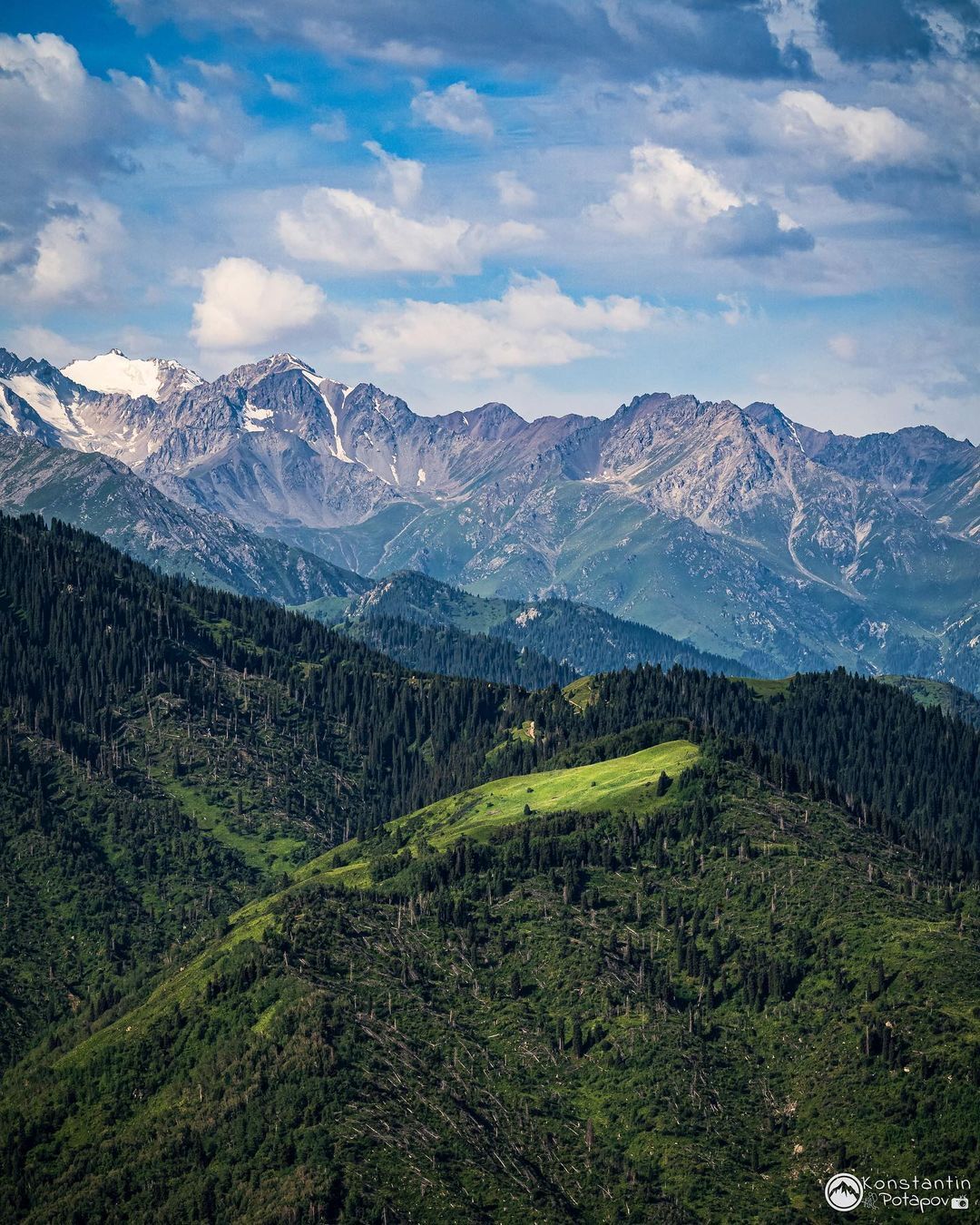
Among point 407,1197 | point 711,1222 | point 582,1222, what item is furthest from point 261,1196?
point 711,1222

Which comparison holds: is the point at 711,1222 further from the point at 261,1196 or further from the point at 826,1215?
the point at 261,1196

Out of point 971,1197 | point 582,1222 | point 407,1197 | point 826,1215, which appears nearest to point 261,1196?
point 407,1197

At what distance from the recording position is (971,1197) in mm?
195500

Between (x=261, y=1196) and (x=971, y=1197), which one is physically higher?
(x=971, y=1197)

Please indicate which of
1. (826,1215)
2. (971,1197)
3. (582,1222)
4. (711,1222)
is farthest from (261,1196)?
(971,1197)

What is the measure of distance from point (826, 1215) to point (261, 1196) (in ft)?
237

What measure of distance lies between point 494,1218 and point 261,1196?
98.0 feet

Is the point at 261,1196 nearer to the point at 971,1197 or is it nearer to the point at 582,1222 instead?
the point at 582,1222

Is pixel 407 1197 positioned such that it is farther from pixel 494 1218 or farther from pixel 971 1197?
pixel 971 1197

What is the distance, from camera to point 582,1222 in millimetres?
199625

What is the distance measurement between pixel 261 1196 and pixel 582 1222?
41.1 meters

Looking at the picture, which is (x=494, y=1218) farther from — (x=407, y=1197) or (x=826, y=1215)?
(x=826, y=1215)

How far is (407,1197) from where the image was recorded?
196m

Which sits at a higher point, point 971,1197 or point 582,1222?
point 971,1197
